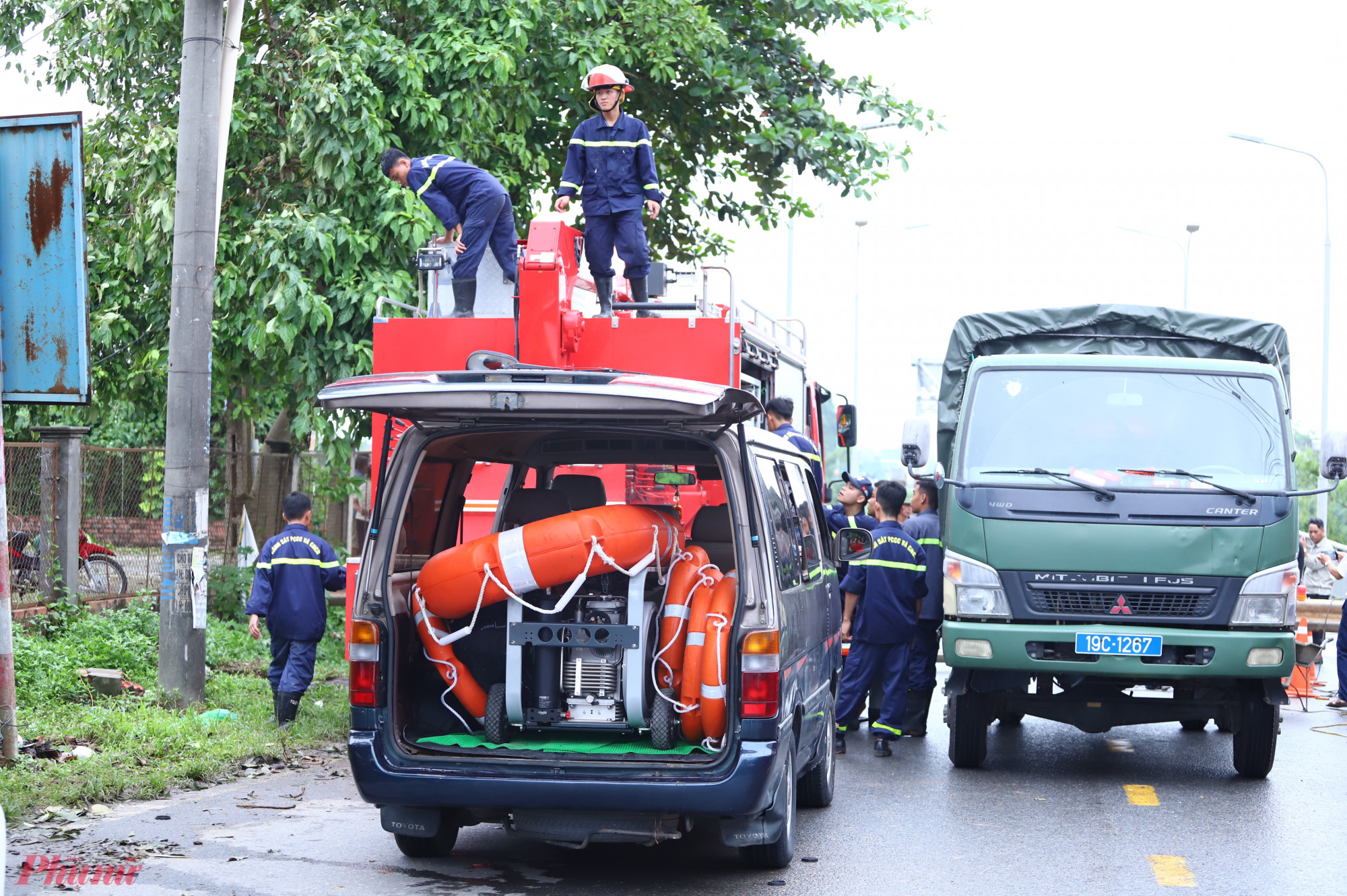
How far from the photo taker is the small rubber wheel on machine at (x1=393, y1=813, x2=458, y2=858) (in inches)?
238

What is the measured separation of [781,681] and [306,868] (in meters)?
2.20

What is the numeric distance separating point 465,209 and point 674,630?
14.6 feet

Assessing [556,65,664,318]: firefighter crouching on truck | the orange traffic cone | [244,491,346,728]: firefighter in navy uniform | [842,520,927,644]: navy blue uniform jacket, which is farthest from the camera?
the orange traffic cone

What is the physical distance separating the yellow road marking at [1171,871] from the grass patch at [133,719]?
4.86 meters

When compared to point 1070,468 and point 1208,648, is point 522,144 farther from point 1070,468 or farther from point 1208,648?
point 1208,648

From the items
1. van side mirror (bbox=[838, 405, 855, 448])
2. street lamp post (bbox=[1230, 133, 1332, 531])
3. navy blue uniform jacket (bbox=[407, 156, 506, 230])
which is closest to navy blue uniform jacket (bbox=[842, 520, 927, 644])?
navy blue uniform jacket (bbox=[407, 156, 506, 230])

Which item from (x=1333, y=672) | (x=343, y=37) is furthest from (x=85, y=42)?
(x=1333, y=672)

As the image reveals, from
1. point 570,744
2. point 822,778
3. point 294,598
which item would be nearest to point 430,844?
point 570,744

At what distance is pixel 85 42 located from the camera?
1377 cm

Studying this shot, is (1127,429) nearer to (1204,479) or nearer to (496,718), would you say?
(1204,479)

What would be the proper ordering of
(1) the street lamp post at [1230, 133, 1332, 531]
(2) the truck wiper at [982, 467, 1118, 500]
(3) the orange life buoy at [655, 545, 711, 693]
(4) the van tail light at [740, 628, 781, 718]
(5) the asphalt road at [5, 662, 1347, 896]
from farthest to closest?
(1) the street lamp post at [1230, 133, 1332, 531]
(2) the truck wiper at [982, 467, 1118, 500]
(5) the asphalt road at [5, 662, 1347, 896]
(3) the orange life buoy at [655, 545, 711, 693]
(4) the van tail light at [740, 628, 781, 718]

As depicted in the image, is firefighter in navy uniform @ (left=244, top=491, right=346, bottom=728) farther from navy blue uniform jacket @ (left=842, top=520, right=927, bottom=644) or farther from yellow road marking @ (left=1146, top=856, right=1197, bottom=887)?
yellow road marking @ (left=1146, top=856, right=1197, bottom=887)

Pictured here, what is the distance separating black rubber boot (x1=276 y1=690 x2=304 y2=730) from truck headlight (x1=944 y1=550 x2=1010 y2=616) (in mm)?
4194

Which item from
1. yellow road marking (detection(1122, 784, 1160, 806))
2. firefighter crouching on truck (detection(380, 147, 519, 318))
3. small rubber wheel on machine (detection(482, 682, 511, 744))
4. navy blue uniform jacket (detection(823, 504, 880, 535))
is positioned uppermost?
firefighter crouching on truck (detection(380, 147, 519, 318))
